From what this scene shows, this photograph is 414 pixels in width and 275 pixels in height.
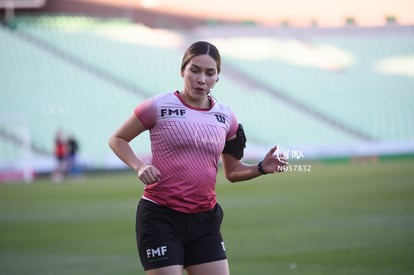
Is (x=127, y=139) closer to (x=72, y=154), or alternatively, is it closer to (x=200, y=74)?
(x=200, y=74)

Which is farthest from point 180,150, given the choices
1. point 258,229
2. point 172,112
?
point 258,229

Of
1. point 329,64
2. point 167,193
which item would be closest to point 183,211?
point 167,193

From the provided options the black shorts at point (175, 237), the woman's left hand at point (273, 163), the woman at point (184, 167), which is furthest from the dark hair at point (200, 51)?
the black shorts at point (175, 237)

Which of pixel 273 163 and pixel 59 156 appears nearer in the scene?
pixel 273 163

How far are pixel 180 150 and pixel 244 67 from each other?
44.4 m

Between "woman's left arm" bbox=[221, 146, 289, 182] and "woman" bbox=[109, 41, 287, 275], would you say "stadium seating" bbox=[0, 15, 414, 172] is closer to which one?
"woman's left arm" bbox=[221, 146, 289, 182]

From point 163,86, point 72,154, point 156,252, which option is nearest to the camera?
point 156,252

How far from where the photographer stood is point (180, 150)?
639cm

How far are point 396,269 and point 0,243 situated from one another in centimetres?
732

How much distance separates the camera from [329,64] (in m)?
50.6

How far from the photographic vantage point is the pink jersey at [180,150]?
6.35 metres

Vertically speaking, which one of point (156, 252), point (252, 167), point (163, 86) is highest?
point (163, 86)

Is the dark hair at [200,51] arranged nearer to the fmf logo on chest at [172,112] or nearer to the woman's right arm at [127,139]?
the fmf logo on chest at [172,112]

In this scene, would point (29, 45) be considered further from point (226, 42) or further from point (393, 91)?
point (393, 91)
